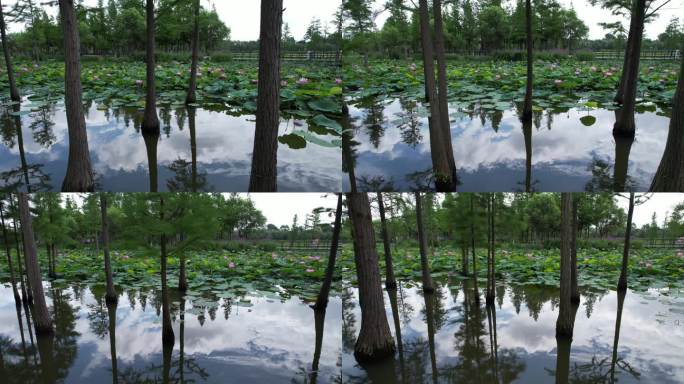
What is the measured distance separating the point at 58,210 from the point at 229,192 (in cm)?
483

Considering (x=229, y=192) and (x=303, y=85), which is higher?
(x=303, y=85)

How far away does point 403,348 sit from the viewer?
20.4 ft

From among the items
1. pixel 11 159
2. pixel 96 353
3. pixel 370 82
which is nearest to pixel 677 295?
pixel 370 82

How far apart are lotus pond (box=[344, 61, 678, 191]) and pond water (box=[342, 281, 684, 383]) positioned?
6.77 ft

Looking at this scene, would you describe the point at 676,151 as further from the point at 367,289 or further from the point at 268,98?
the point at 268,98

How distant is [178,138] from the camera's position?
7957 mm

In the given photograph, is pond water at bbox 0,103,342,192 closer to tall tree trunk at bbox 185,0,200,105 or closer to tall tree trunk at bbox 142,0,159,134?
tall tree trunk at bbox 142,0,159,134

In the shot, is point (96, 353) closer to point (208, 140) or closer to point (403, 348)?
point (208, 140)

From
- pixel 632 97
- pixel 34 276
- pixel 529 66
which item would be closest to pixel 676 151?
pixel 632 97

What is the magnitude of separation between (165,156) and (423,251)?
4.13m

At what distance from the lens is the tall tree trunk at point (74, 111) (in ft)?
17.7

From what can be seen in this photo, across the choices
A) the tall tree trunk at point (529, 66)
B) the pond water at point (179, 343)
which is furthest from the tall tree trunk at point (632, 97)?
the pond water at point (179, 343)

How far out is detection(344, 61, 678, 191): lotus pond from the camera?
588 cm

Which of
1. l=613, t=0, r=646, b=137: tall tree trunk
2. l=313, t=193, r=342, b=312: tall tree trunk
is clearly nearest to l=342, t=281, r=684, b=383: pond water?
l=313, t=193, r=342, b=312: tall tree trunk
